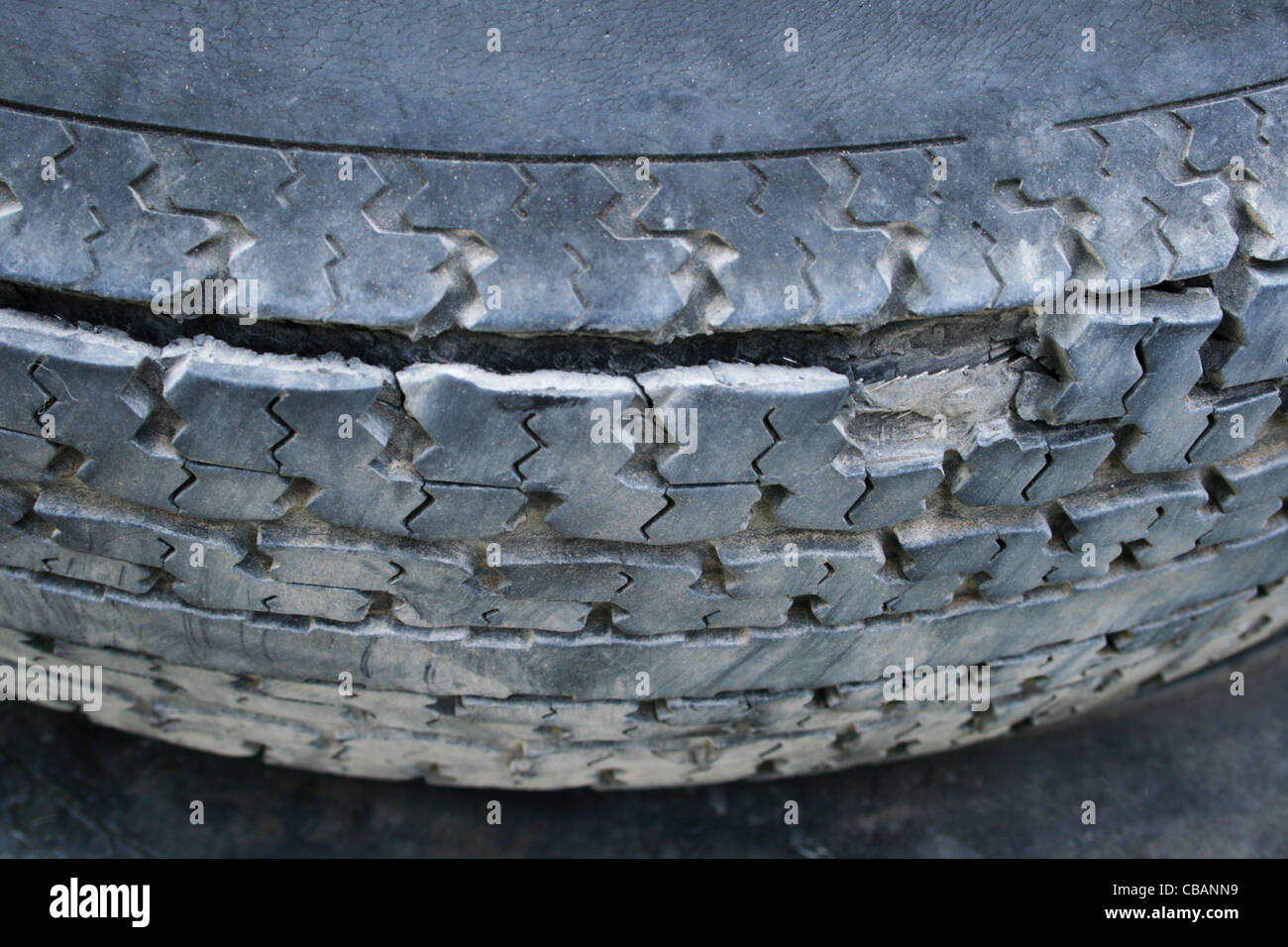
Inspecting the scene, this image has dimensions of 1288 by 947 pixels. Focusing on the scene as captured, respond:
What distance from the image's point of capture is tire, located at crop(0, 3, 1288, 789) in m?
0.95

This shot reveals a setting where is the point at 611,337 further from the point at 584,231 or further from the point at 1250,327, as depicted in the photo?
the point at 1250,327

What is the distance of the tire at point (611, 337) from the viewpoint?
0.95 m

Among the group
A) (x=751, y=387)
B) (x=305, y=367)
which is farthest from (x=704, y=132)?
(x=305, y=367)

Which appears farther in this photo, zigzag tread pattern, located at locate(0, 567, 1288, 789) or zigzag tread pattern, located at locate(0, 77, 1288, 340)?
zigzag tread pattern, located at locate(0, 567, 1288, 789)

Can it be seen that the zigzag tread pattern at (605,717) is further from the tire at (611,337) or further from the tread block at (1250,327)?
the tread block at (1250,327)

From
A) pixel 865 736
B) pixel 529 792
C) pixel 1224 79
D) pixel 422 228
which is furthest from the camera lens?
pixel 529 792

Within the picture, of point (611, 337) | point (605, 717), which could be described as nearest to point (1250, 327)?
point (611, 337)

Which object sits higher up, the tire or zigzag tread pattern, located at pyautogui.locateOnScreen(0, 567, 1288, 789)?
the tire

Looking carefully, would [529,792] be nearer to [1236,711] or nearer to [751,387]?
[751,387]

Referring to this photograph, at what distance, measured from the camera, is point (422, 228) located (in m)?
0.95

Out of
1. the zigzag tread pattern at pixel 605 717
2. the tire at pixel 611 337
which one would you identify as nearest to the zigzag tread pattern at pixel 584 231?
the tire at pixel 611 337

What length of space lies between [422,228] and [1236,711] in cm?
130

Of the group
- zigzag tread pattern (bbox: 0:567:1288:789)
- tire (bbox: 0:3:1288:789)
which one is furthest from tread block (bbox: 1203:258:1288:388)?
zigzag tread pattern (bbox: 0:567:1288:789)

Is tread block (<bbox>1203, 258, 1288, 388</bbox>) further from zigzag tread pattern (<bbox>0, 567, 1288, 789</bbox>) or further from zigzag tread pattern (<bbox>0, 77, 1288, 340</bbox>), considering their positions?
zigzag tread pattern (<bbox>0, 567, 1288, 789</bbox>)
